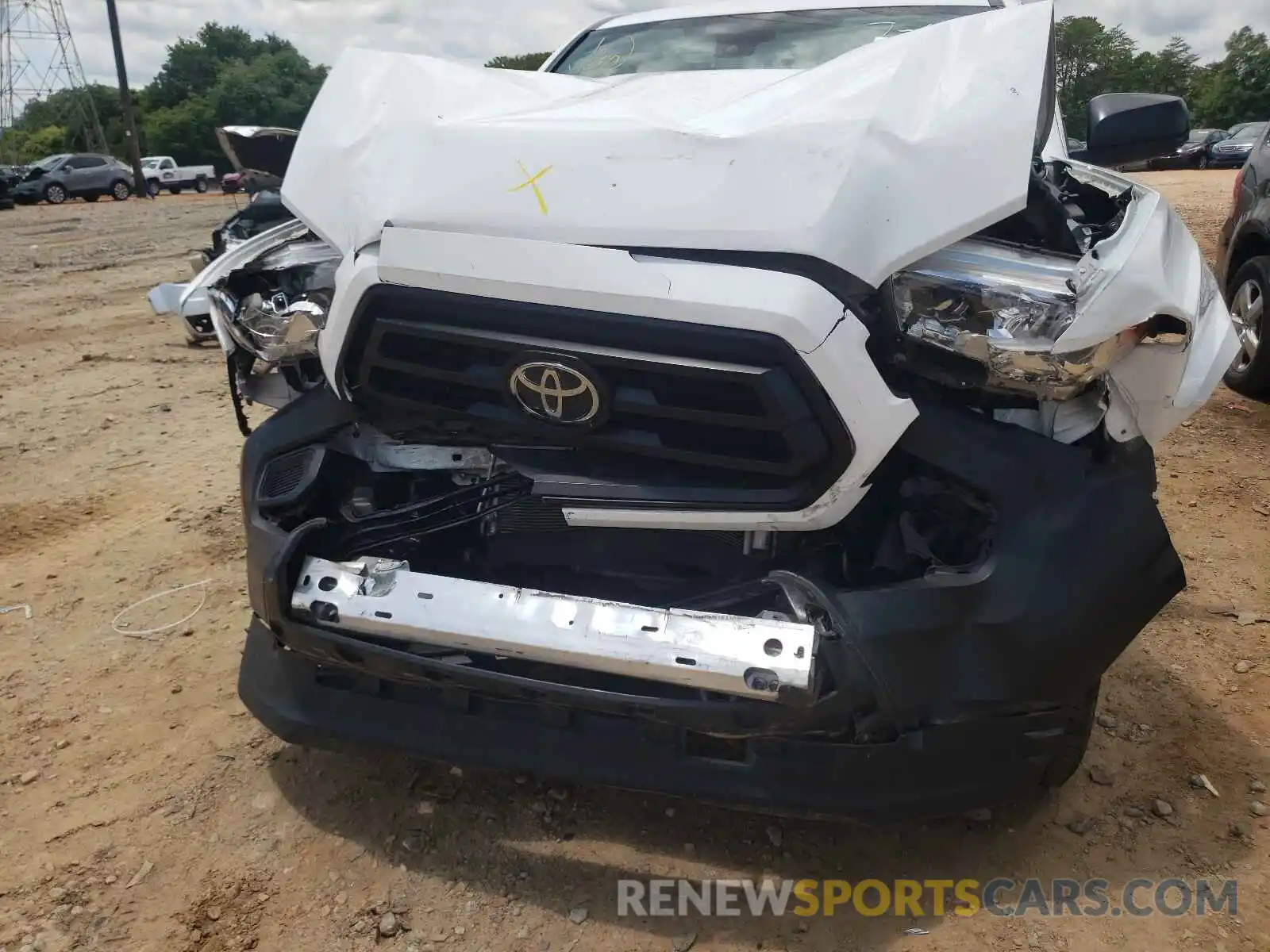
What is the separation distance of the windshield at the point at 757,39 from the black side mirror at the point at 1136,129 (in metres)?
0.75

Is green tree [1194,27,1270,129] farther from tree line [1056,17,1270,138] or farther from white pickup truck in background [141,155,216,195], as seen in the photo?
white pickup truck in background [141,155,216,195]

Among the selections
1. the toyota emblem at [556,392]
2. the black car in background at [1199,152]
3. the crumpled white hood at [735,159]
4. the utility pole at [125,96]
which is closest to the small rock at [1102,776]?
the crumpled white hood at [735,159]

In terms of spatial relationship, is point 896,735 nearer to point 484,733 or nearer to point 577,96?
point 484,733

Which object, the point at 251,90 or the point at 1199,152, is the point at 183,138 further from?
the point at 1199,152

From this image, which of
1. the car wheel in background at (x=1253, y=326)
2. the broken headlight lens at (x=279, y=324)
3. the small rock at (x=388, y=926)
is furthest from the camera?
the car wheel in background at (x=1253, y=326)

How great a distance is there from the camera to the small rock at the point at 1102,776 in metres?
2.44

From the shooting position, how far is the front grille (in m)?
1.76

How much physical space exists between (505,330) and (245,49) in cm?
7127

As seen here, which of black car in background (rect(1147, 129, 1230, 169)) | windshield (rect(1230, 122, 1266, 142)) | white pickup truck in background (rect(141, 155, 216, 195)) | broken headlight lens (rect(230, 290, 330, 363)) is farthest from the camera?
white pickup truck in background (rect(141, 155, 216, 195))

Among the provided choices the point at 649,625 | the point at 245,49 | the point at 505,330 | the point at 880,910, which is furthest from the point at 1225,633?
the point at 245,49

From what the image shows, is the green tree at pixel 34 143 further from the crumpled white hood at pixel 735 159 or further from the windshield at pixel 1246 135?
the crumpled white hood at pixel 735 159

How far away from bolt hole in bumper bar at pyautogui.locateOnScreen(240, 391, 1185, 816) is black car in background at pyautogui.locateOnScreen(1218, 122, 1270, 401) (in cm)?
389

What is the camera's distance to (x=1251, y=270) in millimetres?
5262

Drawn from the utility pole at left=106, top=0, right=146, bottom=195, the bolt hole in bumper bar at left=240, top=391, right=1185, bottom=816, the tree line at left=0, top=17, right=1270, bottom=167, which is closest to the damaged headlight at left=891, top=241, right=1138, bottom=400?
the bolt hole in bumper bar at left=240, top=391, right=1185, bottom=816
